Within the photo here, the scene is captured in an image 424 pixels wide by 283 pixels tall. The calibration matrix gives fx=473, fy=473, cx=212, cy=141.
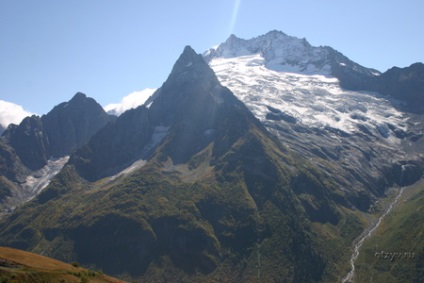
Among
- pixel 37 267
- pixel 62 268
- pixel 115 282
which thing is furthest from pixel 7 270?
pixel 115 282

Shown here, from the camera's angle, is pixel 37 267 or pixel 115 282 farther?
pixel 115 282

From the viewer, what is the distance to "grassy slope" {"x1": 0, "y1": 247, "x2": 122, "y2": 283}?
90.9 meters

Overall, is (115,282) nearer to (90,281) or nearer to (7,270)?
(90,281)

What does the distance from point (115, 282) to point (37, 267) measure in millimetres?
20527

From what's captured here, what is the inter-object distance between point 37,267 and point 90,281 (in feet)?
38.6

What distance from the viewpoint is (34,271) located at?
95.8m

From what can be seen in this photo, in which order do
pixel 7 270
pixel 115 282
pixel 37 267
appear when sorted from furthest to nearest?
pixel 115 282 → pixel 37 267 → pixel 7 270

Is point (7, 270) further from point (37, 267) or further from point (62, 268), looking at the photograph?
point (62, 268)

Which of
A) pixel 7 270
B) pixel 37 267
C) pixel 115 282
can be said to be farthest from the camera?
pixel 115 282

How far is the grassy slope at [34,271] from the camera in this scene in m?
90.9

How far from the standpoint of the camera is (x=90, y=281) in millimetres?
105250

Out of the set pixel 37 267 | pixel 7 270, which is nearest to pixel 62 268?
pixel 37 267

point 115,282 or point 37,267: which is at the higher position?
point 37,267

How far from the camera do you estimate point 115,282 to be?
378 ft
